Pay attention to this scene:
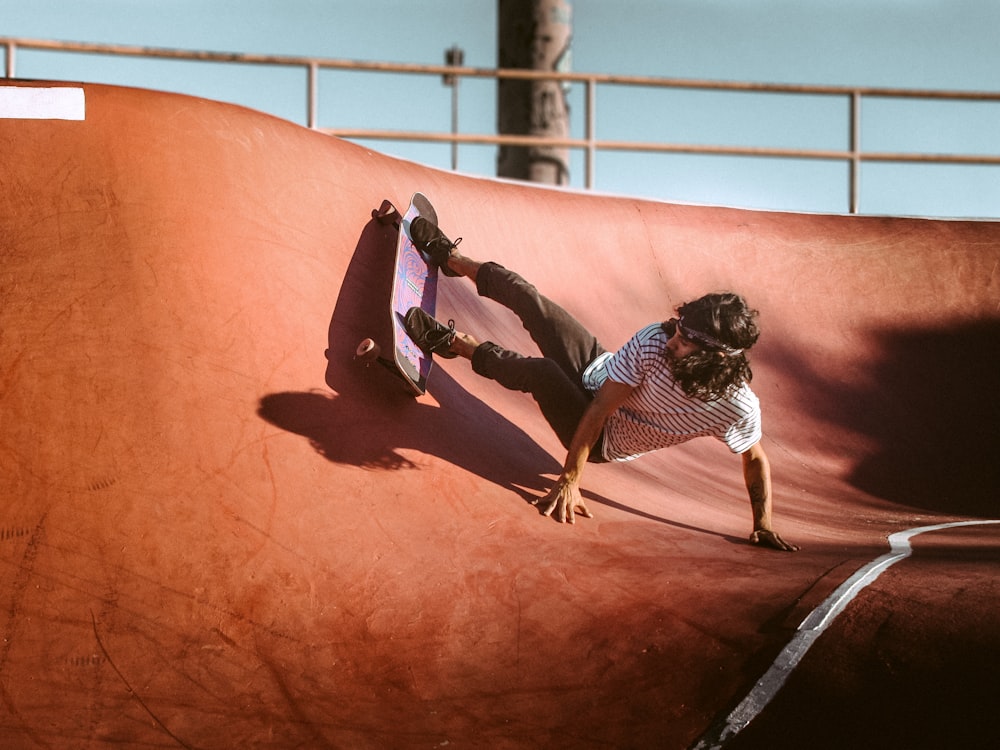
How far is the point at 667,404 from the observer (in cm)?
410

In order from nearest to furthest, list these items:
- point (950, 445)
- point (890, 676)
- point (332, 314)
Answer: point (890, 676) < point (332, 314) < point (950, 445)

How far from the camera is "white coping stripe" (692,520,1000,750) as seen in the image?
8.65 ft

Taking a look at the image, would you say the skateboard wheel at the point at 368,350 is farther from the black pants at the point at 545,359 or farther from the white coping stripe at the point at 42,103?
the white coping stripe at the point at 42,103

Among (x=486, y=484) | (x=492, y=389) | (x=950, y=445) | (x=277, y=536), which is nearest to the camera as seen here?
(x=277, y=536)

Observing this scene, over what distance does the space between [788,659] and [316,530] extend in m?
1.79

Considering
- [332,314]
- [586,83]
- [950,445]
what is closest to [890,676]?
[332,314]

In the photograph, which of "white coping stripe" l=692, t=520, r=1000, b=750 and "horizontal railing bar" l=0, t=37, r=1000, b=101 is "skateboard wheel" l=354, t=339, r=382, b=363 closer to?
"white coping stripe" l=692, t=520, r=1000, b=750

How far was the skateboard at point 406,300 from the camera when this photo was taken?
4293mm

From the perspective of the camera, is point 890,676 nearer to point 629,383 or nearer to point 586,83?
point 629,383

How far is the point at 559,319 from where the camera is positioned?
187 inches

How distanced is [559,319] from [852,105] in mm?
5646

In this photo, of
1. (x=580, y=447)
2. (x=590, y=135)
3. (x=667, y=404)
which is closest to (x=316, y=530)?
(x=580, y=447)

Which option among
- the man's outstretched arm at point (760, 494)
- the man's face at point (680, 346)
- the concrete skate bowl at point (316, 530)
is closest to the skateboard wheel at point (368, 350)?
the concrete skate bowl at point (316, 530)

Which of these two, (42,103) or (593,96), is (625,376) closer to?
(42,103)
